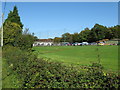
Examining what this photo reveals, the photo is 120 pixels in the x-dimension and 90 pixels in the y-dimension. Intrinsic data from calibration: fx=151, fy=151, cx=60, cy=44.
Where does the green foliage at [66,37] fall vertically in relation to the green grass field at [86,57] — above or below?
above

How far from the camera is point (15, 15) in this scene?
40.1 m

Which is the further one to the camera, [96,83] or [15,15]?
[15,15]

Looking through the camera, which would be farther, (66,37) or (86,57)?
(66,37)

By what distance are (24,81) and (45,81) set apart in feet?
3.51

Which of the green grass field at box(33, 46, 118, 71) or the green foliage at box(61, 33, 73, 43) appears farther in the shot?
the green foliage at box(61, 33, 73, 43)

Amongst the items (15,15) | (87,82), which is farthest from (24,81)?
(15,15)

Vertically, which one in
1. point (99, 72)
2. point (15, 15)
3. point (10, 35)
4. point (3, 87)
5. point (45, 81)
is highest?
point (15, 15)

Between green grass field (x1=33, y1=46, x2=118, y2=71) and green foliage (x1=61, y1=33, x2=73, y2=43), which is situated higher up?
green foliage (x1=61, y1=33, x2=73, y2=43)

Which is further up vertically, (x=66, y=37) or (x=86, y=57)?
(x=66, y=37)

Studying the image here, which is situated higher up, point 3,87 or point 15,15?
point 15,15

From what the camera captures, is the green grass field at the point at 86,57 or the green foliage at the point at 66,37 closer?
the green grass field at the point at 86,57

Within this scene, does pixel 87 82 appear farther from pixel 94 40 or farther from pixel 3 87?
pixel 94 40

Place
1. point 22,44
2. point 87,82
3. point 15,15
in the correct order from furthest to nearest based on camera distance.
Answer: point 15,15 < point 22,44 < point 87,82

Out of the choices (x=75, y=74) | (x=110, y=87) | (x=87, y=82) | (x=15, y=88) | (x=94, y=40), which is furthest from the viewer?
(x=94, y=40)
